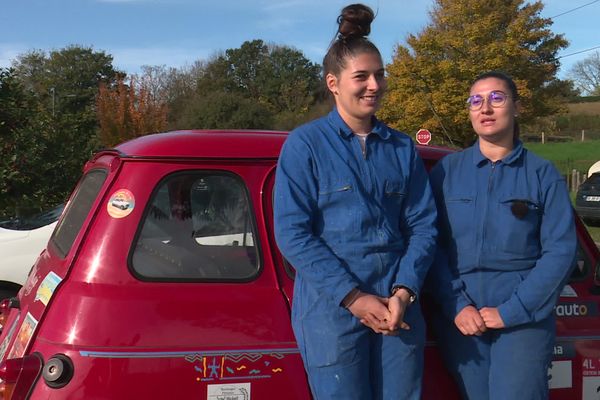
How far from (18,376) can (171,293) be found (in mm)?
588

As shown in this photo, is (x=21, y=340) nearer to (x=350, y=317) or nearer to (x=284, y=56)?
(x=350, y=317)

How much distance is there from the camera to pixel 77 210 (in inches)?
108

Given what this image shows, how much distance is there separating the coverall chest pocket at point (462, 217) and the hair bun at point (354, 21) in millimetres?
725

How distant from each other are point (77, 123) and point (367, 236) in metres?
9.79

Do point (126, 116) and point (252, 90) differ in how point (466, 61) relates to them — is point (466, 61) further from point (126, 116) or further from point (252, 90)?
point (252, 90)

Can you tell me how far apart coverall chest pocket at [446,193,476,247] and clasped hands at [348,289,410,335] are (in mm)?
484

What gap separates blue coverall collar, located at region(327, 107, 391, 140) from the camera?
222cm

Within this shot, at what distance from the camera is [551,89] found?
27.6 meters

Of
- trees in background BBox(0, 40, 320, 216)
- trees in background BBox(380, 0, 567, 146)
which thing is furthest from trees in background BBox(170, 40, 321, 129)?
trees in background BBox(380, 0, 567, 146)

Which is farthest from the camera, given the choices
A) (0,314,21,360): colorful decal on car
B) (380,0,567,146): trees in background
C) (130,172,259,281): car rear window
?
(380,0,567,146): trees in background

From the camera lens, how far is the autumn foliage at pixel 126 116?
30.9 metres

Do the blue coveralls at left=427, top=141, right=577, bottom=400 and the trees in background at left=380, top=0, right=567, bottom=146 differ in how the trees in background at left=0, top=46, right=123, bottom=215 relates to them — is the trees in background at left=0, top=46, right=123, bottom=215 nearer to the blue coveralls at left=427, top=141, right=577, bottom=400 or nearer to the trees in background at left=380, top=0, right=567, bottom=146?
the blue coveralls at left=427, top=141, right=577, bottom=400

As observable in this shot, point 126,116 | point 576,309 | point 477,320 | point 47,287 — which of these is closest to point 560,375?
point 576,309

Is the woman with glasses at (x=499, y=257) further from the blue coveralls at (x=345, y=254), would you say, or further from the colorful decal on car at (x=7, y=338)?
the colorful decal on car at (x=7, y=338)
